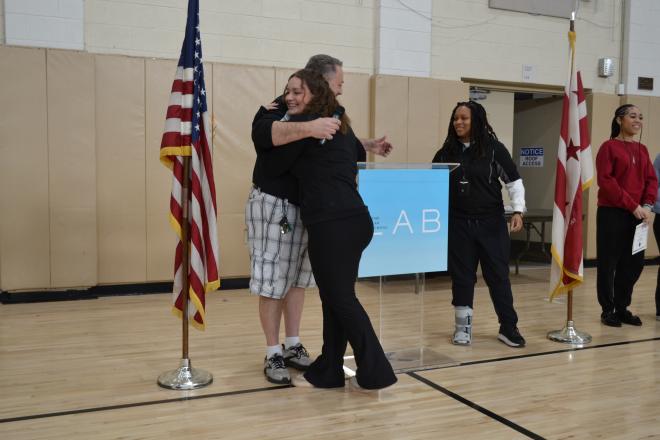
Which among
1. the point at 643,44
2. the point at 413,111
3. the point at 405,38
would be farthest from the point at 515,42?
the point at 643,44

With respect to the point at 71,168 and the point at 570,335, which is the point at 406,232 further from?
the point at 71,168

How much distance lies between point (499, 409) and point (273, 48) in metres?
4.35

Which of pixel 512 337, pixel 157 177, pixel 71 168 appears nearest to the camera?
pixel 512 337

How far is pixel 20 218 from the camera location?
5414 mm

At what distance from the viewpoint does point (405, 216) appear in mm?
3482

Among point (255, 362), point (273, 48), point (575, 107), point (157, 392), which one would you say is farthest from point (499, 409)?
point (273, 48)

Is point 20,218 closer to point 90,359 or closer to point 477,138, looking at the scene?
point 90,359

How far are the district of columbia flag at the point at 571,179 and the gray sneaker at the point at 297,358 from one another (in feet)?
6.43

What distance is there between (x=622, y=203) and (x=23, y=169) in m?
4.73

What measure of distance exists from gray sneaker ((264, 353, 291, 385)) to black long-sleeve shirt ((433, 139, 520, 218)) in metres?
1.53

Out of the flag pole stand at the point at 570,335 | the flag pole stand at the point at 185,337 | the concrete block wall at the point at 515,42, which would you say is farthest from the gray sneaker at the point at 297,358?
the concrete block wall at the point at 515,42

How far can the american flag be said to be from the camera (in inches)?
126

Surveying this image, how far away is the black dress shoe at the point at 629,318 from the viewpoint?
4.76 m

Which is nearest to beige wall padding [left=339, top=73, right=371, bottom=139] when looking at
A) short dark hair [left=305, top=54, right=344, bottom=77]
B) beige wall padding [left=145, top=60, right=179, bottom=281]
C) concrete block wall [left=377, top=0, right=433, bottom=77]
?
concrete block wall [left=377, top=0, right=433, bottom=77]
